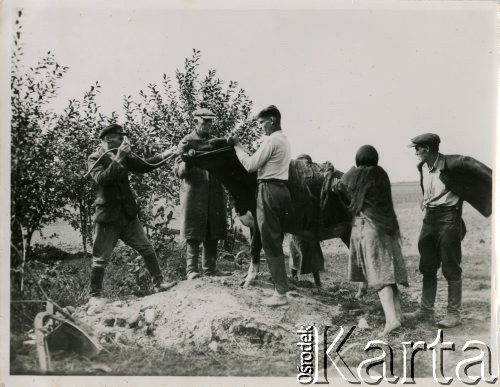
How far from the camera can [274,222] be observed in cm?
603

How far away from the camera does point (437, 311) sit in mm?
6027

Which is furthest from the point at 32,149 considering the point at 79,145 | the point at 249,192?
the point at 249,192

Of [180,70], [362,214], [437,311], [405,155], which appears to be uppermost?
[180,70]

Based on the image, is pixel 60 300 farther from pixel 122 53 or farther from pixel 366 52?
pixel 366 52

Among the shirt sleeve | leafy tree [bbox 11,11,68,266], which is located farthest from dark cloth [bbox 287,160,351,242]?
leafy tree [bbox 11,11,68,266]

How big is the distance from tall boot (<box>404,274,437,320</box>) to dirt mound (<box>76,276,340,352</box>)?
2.49 ft

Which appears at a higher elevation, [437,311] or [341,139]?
[341,139]

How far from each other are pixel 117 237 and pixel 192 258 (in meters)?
0.76

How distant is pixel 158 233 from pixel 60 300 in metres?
1.13

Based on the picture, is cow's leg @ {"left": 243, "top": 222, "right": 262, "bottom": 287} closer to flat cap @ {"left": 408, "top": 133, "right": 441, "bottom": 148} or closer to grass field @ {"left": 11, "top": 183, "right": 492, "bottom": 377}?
grass field @ {"left": 11, "top": 183, "right": 492, "bottom": 377}

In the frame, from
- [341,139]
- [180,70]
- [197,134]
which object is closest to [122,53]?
[180,70]

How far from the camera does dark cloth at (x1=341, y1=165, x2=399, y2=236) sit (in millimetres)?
5949

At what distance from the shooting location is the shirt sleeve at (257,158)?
5.97 metres

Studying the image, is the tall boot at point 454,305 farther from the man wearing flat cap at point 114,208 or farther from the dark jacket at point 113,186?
the dark jacket at point 113,186
